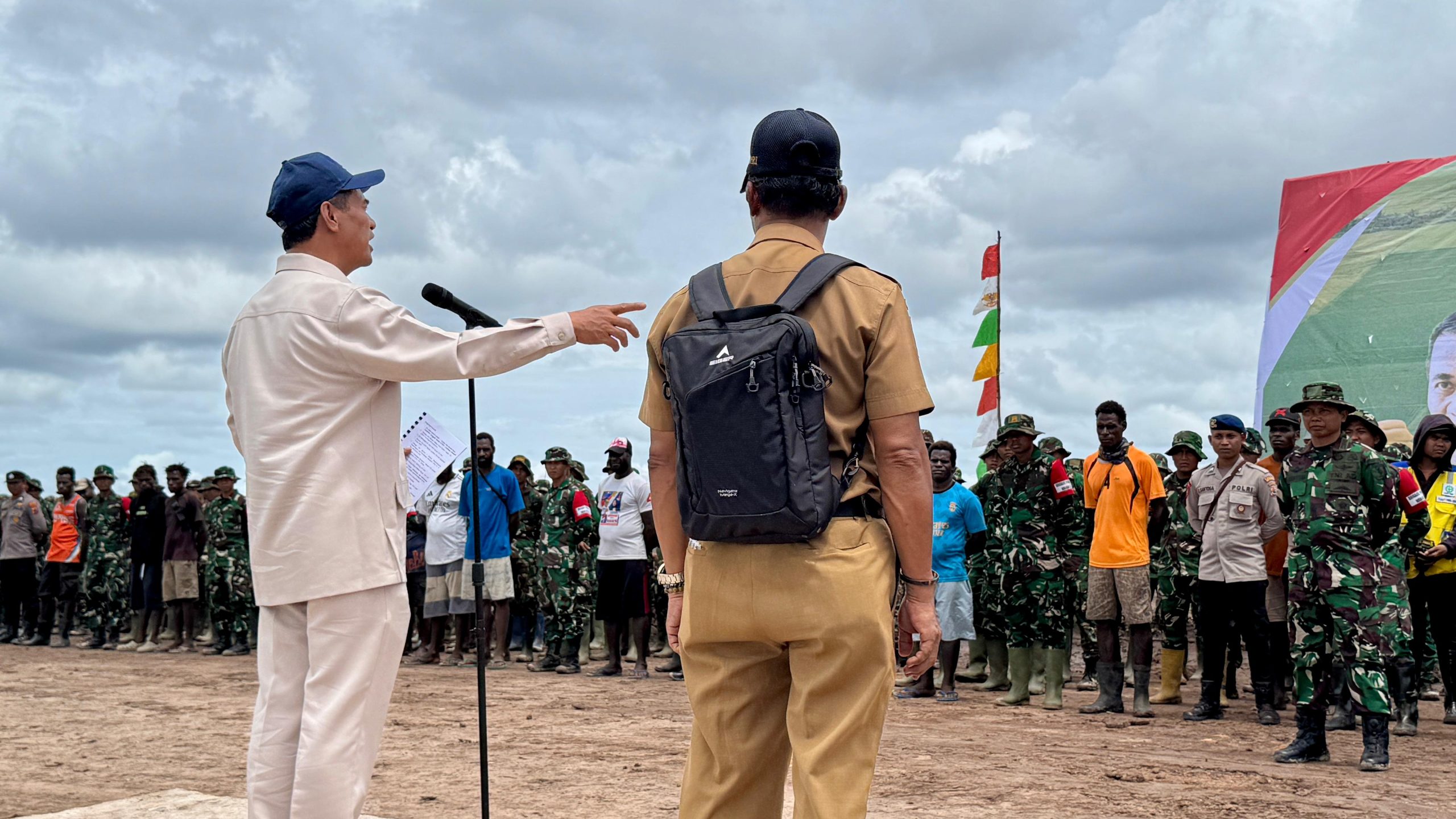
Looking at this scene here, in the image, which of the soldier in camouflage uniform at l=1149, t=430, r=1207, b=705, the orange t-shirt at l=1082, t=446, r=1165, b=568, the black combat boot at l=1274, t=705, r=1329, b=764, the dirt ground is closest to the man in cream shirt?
the dirt ground

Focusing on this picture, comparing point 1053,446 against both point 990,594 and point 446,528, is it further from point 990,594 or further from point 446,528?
point 446,528

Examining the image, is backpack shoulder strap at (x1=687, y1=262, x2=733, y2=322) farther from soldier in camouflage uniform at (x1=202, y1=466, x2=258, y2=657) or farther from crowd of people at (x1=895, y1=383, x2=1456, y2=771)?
soldier in camouflage uniform at (x1=202, y1=466, x2=258, y2=657)

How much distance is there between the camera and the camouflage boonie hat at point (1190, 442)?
36.4 feet

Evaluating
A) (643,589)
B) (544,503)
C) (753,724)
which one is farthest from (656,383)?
(544,503)

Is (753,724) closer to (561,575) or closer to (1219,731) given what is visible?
(1219,731)

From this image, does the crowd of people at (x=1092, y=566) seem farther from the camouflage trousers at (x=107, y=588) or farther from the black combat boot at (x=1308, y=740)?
the camouflage trousers at (x=107, y=588)

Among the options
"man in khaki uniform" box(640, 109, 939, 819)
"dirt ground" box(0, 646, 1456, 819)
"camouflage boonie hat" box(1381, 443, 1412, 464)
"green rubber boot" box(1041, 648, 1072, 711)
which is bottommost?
"dirt ground" box(0, 646, 1456, 819)

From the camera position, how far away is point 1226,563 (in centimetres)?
945

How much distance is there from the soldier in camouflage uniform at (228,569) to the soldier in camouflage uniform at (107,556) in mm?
1805

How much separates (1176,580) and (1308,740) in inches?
127

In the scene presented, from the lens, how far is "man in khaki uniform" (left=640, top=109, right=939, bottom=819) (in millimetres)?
2916

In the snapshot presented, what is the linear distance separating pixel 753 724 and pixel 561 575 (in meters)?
10.1

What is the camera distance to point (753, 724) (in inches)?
122

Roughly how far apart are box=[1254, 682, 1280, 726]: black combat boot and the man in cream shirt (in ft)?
26.0
